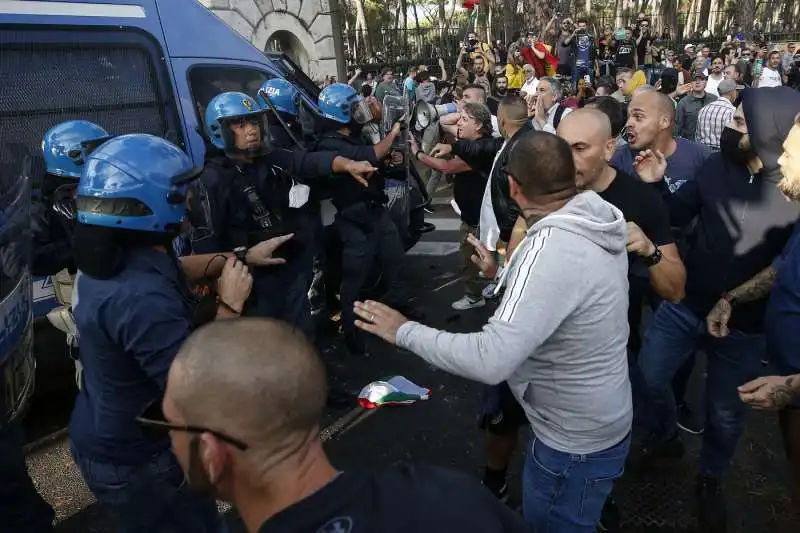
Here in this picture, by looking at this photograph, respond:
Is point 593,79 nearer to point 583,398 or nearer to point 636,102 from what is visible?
point 636,102

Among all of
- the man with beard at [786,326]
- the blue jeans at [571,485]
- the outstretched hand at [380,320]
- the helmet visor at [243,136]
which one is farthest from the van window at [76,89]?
the man with beard at [786,326]

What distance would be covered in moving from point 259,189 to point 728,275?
2.43 meters

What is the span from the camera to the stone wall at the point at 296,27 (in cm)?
1339

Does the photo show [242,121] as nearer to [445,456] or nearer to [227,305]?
[227,305]

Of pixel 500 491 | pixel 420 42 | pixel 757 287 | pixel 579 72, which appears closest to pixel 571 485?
pixel 500 491

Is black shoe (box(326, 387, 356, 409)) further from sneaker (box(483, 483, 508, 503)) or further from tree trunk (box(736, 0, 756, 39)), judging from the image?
tree trunk (box(736, 0, 756, 39))

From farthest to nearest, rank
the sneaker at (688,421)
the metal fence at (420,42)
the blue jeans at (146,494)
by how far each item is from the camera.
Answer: the metal fence at (420,42) → the sneaker at (688,421) → the blue jeans at (146,494)

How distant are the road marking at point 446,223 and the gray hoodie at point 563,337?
232 inches

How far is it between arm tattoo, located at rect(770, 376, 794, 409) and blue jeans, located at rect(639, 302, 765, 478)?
57 cm

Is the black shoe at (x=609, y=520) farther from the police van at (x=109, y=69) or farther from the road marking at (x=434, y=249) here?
the road marking at (x=434, y=249)

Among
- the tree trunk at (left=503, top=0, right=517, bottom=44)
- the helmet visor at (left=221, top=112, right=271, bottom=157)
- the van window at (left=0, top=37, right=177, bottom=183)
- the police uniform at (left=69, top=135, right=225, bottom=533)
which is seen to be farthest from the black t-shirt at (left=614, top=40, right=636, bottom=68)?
the police uniform at (left=69, top=135, right=225, bottom=533)

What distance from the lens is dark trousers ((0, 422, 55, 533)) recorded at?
215 cm

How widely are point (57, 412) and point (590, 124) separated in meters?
3.56

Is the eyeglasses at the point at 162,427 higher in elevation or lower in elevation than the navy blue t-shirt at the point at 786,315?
higher
